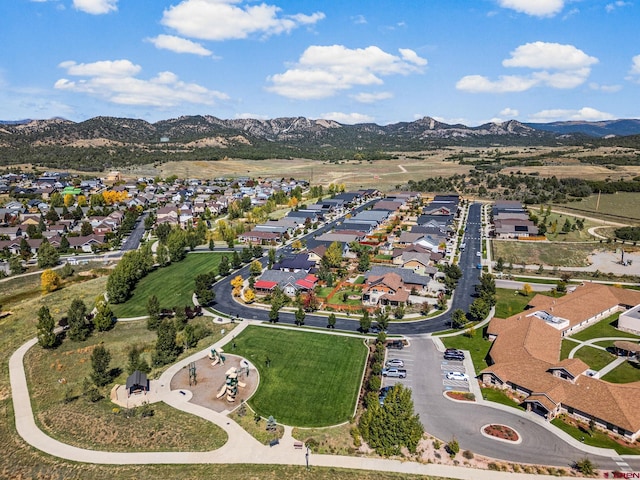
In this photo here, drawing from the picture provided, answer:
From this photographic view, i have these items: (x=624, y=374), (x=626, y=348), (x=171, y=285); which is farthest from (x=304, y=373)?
(x=171, y=285)

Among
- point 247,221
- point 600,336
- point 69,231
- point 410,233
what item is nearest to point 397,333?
point 600,336

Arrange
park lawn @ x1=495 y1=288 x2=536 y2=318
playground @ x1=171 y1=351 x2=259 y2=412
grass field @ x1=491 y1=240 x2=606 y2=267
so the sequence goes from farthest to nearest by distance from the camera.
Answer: grass field @ x1=491 y1=240 x2=606 y2=267 → park lawn @ x1=495 y1=288 x2=536 y2=318 → playground @ x1=171 y1=351 x2=259 y2=412

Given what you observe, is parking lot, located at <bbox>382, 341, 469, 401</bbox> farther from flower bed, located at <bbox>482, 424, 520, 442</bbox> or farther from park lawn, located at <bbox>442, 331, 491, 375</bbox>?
flower bed, located at <bbox>482, 424, 520, 442</bbox>

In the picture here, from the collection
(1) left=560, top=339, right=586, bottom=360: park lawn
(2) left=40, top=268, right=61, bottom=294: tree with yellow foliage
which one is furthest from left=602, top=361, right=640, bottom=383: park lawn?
(2) left=40, top=268, right=61, bottom=294: tree with yellow foliage

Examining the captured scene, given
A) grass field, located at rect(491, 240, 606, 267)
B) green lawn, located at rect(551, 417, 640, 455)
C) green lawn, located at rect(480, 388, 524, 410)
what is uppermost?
grass field, located at rect(491, 240, 606, 267)

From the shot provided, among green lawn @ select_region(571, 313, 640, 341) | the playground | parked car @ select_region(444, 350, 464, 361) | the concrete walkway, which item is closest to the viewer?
the concrete walkway

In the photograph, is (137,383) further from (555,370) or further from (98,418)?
(555,370)

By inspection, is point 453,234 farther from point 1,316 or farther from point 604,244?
point 1,316
